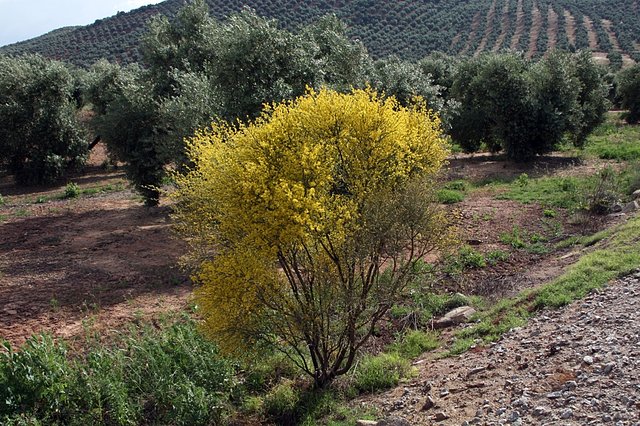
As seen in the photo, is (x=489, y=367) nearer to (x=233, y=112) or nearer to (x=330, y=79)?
(x=233, y=112)

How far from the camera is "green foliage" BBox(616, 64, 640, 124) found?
30.0 metres

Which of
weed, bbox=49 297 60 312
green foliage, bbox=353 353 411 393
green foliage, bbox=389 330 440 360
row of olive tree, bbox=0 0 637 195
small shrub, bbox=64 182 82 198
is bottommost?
green foliage, bbox=389 330 440 360

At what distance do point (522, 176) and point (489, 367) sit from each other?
1299cm

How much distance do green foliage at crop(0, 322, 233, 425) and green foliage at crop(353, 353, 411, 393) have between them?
6.53 feet

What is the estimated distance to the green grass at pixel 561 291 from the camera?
29.4ft

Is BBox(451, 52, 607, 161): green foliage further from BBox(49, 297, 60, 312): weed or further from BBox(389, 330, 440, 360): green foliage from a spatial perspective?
BBox(49, 297, 60, 312): weed

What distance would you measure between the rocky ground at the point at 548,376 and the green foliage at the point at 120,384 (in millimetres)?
2481

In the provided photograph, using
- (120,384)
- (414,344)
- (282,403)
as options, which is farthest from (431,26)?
(120,384)

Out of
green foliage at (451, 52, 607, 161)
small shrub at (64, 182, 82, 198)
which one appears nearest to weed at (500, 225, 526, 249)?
green foliage at (451, 52, 607, 161)

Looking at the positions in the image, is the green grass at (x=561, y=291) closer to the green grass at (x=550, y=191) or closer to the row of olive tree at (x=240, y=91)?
the green grass at (x=550, y=191)

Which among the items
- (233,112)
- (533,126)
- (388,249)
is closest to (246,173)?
(388,249)

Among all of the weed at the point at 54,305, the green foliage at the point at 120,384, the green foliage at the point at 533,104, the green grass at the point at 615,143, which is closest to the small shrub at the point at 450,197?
the green foliage at the point at 533,104

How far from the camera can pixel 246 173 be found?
269 inches

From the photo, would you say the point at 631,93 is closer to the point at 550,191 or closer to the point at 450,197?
the point at 550,191
